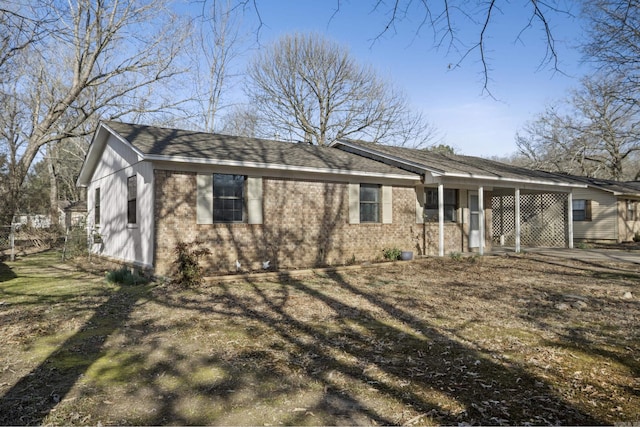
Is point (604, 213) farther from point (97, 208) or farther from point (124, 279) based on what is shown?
point (97, 208)

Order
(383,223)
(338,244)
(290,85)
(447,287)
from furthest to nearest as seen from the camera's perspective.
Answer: (290,85) → (383,223) → (338,244) → (447,287)

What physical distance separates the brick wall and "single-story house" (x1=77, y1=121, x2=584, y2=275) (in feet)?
0.09

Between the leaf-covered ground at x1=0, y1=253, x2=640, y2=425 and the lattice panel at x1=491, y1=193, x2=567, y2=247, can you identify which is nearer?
the leaf-covered ground at x1=0, y1=253, x2=640, y2=425

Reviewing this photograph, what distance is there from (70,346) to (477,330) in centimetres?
556

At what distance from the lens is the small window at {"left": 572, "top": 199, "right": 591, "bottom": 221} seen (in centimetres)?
2239

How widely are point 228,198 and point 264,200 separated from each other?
1045 millimetres

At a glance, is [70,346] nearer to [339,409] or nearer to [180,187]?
[339,409]

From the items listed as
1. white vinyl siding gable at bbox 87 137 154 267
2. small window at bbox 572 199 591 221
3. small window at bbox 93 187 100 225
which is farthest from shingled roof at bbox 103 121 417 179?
small window at bbox 572 199 591 221

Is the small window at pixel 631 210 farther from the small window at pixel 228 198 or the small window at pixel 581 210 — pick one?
the small window at pixel 228 198

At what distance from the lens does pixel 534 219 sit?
21875 millimetres

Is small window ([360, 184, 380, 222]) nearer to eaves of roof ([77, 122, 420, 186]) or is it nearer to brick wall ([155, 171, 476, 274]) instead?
brick wall ([155, 171, 476, 274])

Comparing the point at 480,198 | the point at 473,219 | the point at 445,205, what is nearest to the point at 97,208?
the point at 445,205

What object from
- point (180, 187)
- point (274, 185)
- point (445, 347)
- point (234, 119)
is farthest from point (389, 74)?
point (445, 347)

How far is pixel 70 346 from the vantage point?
548 cm
